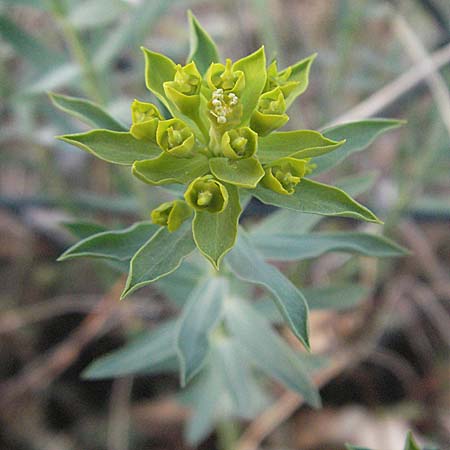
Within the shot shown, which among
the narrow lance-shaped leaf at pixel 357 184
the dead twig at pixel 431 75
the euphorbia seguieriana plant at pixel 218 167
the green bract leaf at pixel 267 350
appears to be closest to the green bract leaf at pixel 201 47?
the euphorbia seguieriana plant at pixel 218 167

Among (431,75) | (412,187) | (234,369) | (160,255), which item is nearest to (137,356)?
(234,369)

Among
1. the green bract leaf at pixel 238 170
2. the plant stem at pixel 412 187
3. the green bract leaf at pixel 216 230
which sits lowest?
the plant stem at pixel 412 187

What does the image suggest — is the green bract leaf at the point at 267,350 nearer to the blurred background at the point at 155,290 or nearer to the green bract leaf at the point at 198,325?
the green bract leaf at the point at 198,325

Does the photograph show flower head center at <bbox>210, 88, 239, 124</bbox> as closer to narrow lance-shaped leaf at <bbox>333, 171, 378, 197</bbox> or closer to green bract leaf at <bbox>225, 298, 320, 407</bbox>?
narrow lance-shaped leaf at <bbox>333, 171, 378, 197</bbox>

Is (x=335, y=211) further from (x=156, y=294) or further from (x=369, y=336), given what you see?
(x=156, y=294)

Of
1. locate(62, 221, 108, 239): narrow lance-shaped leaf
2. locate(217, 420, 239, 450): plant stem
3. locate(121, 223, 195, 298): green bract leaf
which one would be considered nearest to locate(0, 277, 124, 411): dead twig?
locate(217, 420, 239, 450): plant stem

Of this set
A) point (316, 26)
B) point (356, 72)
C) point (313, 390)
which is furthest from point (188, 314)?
point (316, 26)
